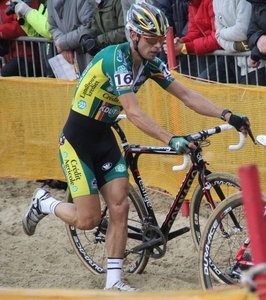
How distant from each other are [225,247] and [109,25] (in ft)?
13.1

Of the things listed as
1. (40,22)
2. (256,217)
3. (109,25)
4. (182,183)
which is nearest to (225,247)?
(182,183)

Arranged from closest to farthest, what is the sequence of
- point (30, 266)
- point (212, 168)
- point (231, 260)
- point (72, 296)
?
point (72, 296) < point (231, 260) < point (30, 266) < point (212, 168)

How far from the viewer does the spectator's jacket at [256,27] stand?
26.0 ft

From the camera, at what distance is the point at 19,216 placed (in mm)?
9102

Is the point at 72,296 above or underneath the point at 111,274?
above

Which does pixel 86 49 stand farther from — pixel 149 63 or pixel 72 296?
pixel 72 296

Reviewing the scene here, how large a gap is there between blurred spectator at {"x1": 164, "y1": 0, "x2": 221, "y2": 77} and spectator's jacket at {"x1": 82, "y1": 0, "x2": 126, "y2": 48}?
2.31ft

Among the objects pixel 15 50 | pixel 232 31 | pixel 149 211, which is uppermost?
pixel 232 31

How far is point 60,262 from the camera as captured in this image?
767cm

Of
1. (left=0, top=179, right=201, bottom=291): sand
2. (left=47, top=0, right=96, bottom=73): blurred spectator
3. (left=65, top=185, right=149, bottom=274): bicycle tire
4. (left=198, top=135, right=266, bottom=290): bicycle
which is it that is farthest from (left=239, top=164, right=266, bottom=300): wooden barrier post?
(left=47, top=0, right=96, bottom=73): blurred spectator

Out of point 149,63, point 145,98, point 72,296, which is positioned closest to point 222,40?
point 145,98

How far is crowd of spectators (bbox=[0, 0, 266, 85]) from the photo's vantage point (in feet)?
27.2

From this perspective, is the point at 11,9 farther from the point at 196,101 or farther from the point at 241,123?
the point at 241,123

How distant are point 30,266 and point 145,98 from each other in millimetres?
2231
